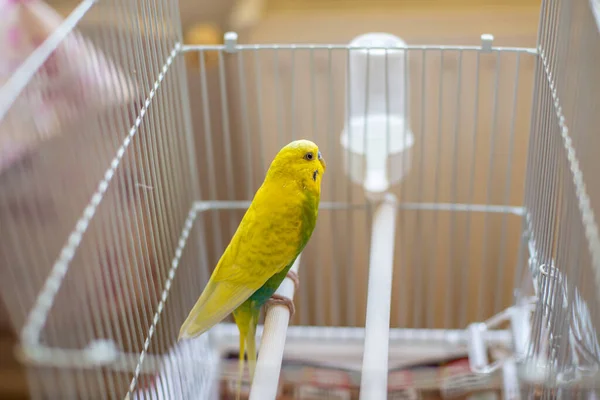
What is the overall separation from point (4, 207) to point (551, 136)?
528 mm

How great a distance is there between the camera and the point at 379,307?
30.4 inches

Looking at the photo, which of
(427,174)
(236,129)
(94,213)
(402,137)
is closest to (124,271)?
(94,213)

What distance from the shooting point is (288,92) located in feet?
4.22

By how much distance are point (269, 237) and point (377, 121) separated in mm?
330

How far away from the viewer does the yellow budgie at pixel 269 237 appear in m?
0.73

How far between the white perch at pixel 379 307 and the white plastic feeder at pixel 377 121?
0.04 meters

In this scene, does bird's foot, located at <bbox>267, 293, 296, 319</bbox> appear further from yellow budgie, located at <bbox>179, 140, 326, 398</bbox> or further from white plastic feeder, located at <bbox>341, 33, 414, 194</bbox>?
white plastic feeder, located at <bbox>341, 33, 414, 194</bbox>

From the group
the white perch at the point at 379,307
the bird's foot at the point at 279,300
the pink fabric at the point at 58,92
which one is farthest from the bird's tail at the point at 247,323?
the pink fabric at the point at 58,92

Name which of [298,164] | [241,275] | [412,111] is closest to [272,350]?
[241,275]

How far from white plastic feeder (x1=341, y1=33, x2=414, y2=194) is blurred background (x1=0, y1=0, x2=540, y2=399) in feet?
0.54

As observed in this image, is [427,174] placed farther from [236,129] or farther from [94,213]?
[94,213]

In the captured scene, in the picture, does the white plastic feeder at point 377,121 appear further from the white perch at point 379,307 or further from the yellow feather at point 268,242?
the yellow feather at point 268,242

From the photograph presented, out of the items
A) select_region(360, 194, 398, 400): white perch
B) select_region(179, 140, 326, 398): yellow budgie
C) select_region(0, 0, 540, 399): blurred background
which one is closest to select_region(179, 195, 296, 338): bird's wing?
select_region(179, 140, 326, 398): yellow budgie

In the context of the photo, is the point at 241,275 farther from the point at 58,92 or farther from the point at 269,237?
→ the point at 58,92
